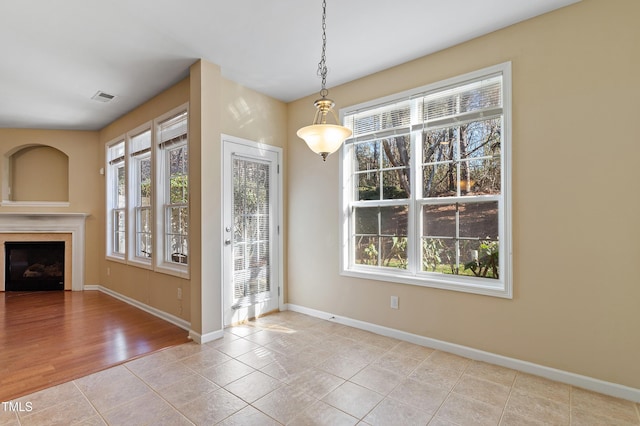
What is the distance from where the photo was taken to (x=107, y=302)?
15.4ft

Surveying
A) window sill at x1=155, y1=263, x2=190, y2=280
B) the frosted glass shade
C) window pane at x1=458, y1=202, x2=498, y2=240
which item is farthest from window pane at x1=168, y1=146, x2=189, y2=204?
window pane at x1=458, y1=202, x2=498, y2=240

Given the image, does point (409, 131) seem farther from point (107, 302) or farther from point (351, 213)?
point (107, 302)

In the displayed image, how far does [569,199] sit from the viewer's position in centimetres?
236

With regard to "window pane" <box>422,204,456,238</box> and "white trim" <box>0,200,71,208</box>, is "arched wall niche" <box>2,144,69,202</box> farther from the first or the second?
"window pane" <box>422,204,456,238</box>

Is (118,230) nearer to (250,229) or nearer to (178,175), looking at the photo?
(178,175)

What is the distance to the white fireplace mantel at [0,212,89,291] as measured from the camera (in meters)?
5.35

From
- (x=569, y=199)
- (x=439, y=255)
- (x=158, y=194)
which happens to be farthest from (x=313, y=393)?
(x=158, y=194)

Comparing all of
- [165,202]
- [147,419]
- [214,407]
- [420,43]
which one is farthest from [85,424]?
[420,43]

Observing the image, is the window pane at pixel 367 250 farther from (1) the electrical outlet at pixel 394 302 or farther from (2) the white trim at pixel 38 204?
(2) the white trim at pixel 38 204

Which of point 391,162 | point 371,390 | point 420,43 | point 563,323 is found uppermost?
point 420,43

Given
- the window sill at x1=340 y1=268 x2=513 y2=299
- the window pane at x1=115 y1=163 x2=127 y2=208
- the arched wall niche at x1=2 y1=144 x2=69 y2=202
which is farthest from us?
the arched wall niche at x1=2 y1=144 x2=69 y2=202

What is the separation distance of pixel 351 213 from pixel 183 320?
2.28m

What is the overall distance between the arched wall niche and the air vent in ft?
7.57

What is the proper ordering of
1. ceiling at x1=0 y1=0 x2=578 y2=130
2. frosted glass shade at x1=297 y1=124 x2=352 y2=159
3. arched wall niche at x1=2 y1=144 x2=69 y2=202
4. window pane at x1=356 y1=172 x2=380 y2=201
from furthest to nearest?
arched wall niche at x1=2 y1=144 x2=69 y2=202
window pane at x1=356 y1=172 x2=380 y2=201
ceiling at x1=0 y1=0 x2=578 y2=130
frosted glass shade at x1=297 y1=124 x2=352 y2=159
